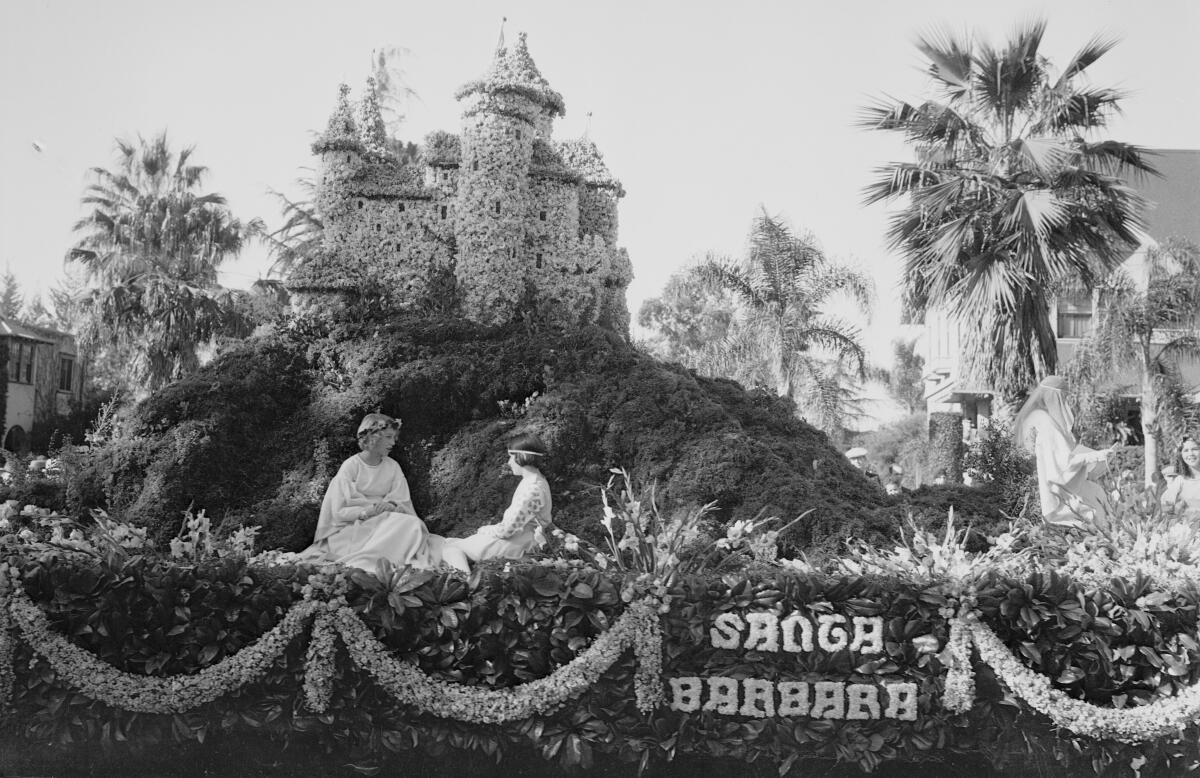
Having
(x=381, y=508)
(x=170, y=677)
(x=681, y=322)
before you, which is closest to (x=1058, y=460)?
(x=381, y=508)

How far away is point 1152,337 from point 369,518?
21.1 meters

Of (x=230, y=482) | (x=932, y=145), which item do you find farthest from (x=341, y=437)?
(x=932, y=145)

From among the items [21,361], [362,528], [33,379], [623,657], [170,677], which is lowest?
[170,677]

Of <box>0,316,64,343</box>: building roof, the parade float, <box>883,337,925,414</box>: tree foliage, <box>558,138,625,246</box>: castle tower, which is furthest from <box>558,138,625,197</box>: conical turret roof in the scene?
<box>883,337,925,414</box>: tree foliage

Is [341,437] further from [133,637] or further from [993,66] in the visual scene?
[993,66]

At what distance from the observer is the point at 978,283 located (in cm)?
1525

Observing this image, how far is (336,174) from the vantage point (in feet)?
47.7

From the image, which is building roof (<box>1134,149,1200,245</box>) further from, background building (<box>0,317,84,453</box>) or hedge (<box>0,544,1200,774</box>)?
background building (<box>0,317,84,453</box>)

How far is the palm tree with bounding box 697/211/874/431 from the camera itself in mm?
21312

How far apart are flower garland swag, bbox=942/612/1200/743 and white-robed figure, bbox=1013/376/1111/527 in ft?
11.2

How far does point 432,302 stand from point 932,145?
8.39m

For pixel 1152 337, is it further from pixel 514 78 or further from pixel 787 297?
pixel 514 78

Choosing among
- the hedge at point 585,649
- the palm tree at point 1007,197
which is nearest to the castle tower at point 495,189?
the palm tree at point 1007,197

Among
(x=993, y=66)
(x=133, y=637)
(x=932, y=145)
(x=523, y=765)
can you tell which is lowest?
(x=523, y=765)
